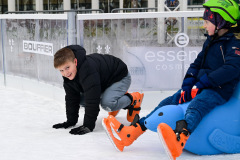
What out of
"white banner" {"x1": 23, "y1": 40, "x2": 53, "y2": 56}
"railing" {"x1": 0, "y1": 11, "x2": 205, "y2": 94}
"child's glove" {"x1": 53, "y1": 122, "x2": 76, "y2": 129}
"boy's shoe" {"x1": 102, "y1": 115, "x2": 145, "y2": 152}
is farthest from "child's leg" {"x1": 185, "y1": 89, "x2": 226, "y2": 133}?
"white banner" {"x1": 23, "y1": 40, "x2": 53, "y2": 56}

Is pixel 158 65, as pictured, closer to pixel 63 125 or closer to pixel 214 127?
pixel 63 125

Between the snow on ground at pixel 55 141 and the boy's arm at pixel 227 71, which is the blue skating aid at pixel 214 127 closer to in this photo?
the snow on ground at pixel 55 141

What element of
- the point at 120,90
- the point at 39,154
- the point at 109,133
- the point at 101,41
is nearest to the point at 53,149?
the point at 39,154

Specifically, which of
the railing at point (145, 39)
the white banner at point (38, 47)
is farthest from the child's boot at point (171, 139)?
the white banner at point (38, 47)

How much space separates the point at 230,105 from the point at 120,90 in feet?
4.36

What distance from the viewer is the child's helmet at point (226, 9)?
2.92 metres

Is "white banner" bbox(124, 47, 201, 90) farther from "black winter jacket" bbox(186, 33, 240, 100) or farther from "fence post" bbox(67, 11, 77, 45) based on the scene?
"black winter jacket" bbox(186, 33, 240, 100)

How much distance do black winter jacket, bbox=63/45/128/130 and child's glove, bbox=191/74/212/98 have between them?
97 centimetres

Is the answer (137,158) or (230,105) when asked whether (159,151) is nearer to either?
(137,158)

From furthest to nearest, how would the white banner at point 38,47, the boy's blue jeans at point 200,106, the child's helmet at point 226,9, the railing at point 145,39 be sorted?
the white banner at point 38,47 < the railing at point 145,39 < the child's helmet at point 226,9 < the boy's blue jeans at point 200,106

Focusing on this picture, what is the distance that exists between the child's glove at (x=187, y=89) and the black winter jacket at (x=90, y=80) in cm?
86

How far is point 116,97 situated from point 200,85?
117 cm

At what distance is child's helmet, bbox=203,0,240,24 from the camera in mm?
2916

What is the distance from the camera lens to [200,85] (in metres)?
2.93
